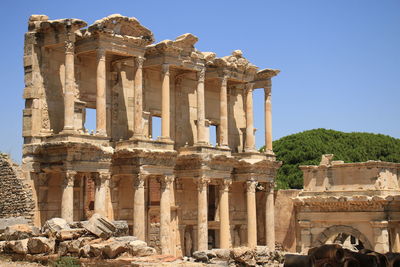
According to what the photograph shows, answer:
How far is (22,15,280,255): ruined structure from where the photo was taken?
959 inches

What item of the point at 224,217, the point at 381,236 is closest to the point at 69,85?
the point at 224,217

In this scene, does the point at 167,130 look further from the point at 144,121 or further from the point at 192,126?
the point at 192,126

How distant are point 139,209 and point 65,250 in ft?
32.0

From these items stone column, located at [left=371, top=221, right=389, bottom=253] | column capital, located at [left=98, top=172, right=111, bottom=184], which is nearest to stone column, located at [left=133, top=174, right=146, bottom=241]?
column capital, located at [left=98, top=172, right=111, bottom=184]

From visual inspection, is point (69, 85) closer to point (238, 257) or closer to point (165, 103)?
point (165, 103)

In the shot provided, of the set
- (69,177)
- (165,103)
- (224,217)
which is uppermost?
(165,103)

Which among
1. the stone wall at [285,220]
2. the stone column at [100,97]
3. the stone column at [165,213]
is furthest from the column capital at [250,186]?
the stone column at [100,97]

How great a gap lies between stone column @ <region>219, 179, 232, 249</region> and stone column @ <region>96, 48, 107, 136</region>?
24.7 ft

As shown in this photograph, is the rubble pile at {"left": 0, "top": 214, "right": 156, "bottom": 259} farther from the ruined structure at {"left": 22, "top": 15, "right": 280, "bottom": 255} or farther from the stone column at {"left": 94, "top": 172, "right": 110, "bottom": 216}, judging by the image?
the stone column at {"left": 94, "top": 172, "right": 110, "bottom": 216}

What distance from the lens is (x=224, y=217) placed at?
96.6 ft

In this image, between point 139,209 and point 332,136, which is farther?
point 332,136

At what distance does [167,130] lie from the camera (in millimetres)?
27250

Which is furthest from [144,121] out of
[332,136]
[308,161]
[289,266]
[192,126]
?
[332,136]

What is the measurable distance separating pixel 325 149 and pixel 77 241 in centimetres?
3842
